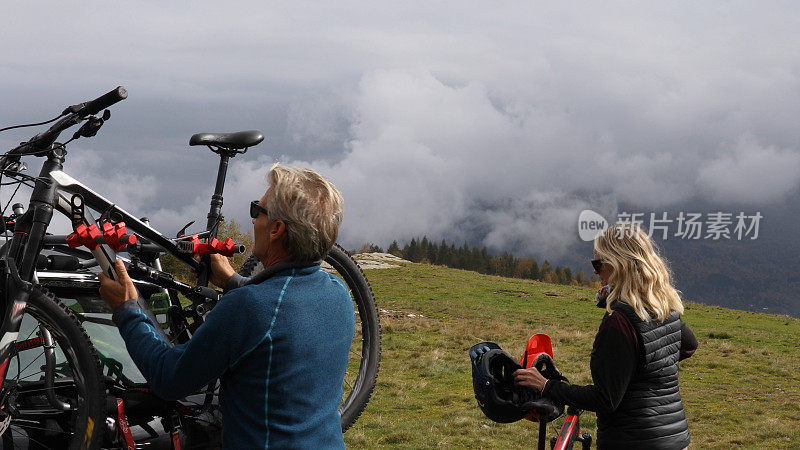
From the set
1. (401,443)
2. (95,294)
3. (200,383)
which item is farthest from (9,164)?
(401,443)

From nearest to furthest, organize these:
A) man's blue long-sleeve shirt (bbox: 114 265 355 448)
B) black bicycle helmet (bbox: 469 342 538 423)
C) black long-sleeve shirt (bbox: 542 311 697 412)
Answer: man's blue long-sleeve shirt (bbox: 114 265 355 448) → black long-sleeve shirt (bbox: 542 311 697 412) → black bicycle helmet (bbox: 469 342 538 423)

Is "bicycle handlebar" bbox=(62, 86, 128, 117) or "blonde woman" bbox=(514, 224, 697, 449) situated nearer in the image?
"blonde woman" bbox=(514, 224, 697, 449)

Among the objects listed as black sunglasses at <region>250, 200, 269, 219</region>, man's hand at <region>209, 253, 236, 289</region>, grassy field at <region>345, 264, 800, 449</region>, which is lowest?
grassy field at <region>345, 264, 800, 449</region>

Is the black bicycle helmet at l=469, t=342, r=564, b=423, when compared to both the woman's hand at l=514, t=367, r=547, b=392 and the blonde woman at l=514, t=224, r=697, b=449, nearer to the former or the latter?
the woman's hand at l=514, t=367, r=547, b=392

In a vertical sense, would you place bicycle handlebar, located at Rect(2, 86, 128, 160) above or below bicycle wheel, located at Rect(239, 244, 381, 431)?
above

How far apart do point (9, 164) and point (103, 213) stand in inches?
22.3

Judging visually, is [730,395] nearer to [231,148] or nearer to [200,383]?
[231,148]

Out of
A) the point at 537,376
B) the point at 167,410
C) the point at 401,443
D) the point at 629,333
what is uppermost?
the point at 629,333

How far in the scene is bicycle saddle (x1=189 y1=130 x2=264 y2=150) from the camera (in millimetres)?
5234

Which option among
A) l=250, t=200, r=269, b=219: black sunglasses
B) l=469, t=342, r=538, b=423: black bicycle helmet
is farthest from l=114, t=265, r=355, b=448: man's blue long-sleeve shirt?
l=469, t=342, r=538, b=423: black bicycle helmet

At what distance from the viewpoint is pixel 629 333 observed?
12.1ft

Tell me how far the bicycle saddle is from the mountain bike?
0.80 m

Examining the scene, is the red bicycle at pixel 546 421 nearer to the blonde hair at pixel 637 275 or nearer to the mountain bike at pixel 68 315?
the blonde hair at pixel 637 275

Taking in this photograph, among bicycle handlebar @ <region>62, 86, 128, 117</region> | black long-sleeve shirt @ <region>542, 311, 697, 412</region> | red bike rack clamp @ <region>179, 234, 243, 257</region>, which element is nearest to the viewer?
black long-sleeve shirt @ <region>542, 311, 697, 412</region>
